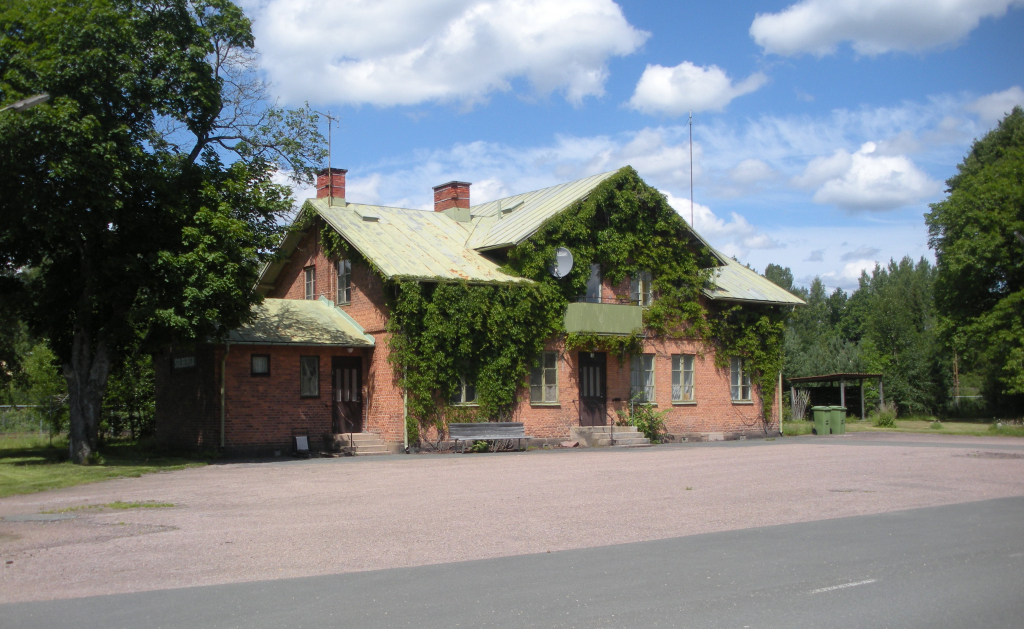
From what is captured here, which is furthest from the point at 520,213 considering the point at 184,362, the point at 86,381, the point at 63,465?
the point at 63,465

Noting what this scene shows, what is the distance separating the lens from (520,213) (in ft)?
98.6

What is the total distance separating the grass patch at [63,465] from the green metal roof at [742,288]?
17514mm

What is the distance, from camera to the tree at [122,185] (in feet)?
59.0

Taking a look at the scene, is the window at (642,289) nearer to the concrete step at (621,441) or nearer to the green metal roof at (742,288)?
the green metal roof at (742,288)

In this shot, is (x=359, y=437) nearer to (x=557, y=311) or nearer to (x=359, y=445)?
(x=359, y=445)

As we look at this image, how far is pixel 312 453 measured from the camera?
23.5m

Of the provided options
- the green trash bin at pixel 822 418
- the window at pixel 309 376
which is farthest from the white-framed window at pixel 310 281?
the green trash bin at pixel 822 418

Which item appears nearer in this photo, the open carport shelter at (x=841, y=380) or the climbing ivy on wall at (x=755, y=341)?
the climbing ivy on wall at (x=755, y=341)

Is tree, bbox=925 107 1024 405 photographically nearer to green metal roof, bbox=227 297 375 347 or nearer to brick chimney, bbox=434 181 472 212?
brick chimney, bbox=434 181 472 212

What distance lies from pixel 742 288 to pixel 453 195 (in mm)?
10739

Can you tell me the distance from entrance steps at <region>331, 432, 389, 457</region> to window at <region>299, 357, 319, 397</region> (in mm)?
1446

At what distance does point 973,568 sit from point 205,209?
54.3ft

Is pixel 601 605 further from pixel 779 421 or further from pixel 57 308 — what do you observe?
pixel 779 421

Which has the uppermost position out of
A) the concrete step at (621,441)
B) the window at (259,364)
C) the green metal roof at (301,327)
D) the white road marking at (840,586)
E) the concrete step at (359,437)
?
the green metal roof at (301,327)
